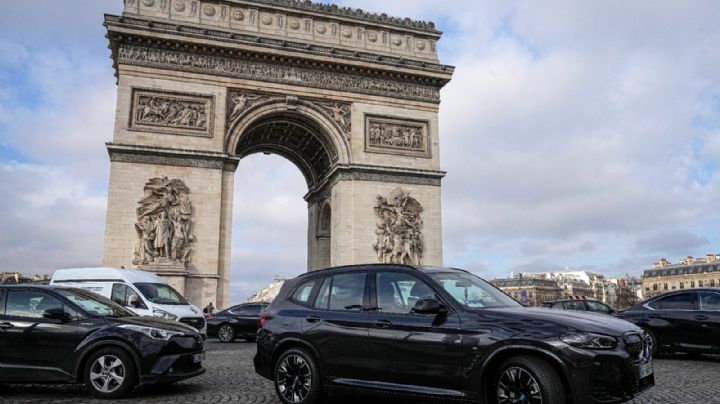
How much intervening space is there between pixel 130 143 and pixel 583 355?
21.2 m

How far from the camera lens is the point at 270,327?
6.87m

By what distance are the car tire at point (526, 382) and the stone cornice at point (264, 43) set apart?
72.1 feet

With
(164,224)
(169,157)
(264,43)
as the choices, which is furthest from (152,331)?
(264,43)

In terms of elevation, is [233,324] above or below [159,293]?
below

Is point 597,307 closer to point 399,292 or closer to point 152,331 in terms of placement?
point 399,292

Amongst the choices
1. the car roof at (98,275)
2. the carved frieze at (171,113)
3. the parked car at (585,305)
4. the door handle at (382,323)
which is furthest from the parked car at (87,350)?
the carved frieze at (171,113)

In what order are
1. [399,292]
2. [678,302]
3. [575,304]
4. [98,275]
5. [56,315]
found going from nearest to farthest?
1. [399,292]
2. [56,315]
3. [678,302]
4. [98,275]
5. [575,304]

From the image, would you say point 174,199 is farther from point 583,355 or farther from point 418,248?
point 583,355

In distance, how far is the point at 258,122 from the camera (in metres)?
25.8

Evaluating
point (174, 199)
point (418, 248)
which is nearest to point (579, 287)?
point (418, 248)

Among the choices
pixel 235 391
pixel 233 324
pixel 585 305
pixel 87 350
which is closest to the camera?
pixel 87 350

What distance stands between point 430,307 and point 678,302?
29.3 ft

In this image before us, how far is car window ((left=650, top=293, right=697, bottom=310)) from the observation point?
1179cm

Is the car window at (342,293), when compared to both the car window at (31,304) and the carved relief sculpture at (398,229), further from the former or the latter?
the carved relief sculpture at (398,229)
